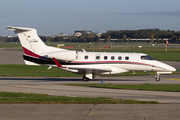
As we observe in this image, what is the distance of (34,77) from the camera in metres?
31.7

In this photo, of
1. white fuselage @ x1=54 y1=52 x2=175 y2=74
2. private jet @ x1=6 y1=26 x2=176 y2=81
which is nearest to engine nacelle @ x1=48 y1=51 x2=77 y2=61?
private jet @ x1=6 y1=26 x2=176 y2=81

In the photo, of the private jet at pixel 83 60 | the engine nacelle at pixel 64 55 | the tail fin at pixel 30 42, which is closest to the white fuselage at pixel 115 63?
the private jet at pixel 83 60

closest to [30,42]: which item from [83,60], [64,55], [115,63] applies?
[64,55]

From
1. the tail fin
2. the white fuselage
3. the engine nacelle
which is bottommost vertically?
the white fuselage

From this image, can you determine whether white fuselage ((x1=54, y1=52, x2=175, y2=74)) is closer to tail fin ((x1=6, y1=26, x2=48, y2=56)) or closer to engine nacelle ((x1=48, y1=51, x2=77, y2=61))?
engine nacelle ((x1=48, y1=51, x2=77, y2=61))

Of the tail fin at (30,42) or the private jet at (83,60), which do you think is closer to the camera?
the private jet at (83,60)

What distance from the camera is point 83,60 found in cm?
2820

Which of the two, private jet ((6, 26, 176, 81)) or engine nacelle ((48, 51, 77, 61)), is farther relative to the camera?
private jet ((6, 26, 176, 81))

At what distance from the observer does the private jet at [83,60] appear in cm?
2794

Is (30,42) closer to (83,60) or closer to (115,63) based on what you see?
(83,60)

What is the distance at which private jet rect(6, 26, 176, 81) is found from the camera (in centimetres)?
2794

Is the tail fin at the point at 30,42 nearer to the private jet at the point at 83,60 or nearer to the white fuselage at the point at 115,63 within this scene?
the private jet at the point at 83,60
